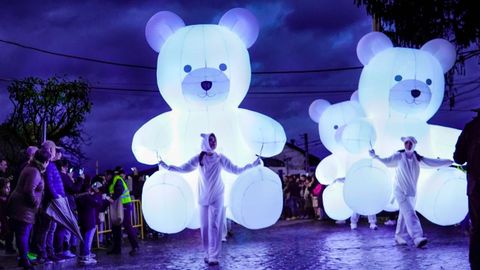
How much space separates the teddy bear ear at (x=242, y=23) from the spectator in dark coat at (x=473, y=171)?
5259 millimetres

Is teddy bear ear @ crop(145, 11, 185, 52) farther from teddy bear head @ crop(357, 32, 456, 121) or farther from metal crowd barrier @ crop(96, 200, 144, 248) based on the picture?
metal crowd barrier @ crop(96, 200, 144, 248)

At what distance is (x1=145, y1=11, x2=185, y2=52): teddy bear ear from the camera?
981cm

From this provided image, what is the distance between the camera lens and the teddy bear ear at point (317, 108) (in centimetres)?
1376

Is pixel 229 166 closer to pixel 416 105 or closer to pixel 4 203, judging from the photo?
pixel 416 105

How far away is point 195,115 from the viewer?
9602 millimetres

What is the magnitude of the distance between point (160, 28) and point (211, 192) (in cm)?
351

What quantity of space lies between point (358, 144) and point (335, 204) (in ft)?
8.76

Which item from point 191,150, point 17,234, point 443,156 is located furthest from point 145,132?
point 443,156

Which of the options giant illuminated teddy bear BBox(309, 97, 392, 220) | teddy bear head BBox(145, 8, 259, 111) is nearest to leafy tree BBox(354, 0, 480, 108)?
giant illuminated teddy bear BBox(309, 97, 392, 220)

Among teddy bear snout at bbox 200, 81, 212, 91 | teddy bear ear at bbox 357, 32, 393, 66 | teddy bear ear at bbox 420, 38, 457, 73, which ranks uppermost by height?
teddy bear ear at bbox 357, 32, 393, 66

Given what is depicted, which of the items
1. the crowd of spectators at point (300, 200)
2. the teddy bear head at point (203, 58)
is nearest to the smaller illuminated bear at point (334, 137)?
the teddy bear head at point (203, 58)

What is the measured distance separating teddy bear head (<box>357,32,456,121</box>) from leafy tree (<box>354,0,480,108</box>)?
559cm

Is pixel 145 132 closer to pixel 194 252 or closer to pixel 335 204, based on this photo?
pixel 194 252

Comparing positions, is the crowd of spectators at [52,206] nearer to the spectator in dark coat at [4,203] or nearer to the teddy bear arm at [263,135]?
the spectator in dark coat at [4,203]
